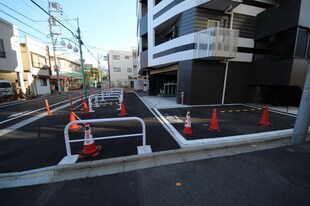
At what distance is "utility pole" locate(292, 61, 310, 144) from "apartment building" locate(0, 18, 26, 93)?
71.6ft

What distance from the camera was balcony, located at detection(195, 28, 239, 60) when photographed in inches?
325

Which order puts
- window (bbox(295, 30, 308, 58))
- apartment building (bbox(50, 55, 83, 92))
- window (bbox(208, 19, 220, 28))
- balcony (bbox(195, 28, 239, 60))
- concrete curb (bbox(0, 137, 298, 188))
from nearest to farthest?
concrete curb (bbox(0, 137, 298, 188)) → window (bbox(295, 30, 308, 58)) → balcony (bbox(195, 28, 239, 60)) → window (bbox(208, 19, 220, 28)) → apartment building (bbox(50, 55, 83, 92))

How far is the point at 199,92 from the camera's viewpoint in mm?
9625

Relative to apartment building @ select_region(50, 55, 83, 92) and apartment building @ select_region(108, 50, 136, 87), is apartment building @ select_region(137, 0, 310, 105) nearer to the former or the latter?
apartment building @ select_region(50, 55, 83, 92)

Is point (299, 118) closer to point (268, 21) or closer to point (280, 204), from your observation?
point (280, 204)

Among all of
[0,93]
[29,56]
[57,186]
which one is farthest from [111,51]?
[57,186]

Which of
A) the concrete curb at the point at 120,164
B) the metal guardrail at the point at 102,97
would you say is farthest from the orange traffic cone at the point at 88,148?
the metal guardrail at the point at 102,97

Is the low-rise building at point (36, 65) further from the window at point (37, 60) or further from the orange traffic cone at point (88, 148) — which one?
the orange traffic cone at point (88, 148)

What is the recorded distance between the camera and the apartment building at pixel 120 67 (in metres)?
43.2

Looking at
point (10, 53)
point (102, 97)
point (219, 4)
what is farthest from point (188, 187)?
point (10, 53)

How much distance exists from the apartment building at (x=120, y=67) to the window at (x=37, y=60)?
21383 mm

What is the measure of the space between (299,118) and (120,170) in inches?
200

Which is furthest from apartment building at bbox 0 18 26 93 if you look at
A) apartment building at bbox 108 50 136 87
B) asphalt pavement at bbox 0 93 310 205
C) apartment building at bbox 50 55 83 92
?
apartment building at bbox 108 50 136 87

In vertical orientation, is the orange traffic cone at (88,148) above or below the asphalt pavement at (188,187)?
above
